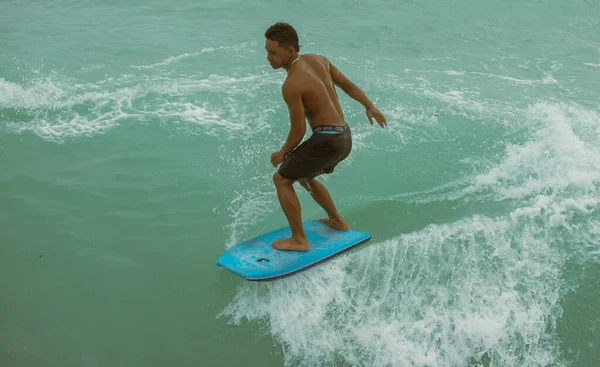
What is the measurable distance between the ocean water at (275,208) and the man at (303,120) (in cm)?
78

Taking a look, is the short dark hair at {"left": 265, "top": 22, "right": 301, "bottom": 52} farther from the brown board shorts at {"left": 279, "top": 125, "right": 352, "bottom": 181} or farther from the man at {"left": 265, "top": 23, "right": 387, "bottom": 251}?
the brown board shorts at {"left": 279, "top": 125, "right": 352, "bottom": 181}

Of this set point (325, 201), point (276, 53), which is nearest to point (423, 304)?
point (325, 201)

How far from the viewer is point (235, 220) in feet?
20.3

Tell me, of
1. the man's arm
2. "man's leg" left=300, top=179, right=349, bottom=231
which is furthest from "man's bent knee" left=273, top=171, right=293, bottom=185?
the man's arm

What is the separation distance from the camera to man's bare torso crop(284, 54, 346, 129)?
4.34m

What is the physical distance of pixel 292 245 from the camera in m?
5.07

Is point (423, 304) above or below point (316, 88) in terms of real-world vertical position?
below

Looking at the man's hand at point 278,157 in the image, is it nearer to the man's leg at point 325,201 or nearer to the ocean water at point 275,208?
the man's leg at point 325,201

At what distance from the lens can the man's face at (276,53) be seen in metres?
4.29

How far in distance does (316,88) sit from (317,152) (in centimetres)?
53

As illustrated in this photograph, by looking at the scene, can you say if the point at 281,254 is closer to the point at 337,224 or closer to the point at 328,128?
the point at 337,224

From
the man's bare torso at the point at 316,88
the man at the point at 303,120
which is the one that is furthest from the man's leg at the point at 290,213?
the man's bare torso at the point at 316,88

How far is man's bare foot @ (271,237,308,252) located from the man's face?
5.09 feet

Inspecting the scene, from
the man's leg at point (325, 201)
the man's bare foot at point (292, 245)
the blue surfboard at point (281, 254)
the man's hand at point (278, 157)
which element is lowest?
the blue surfboard at point (281, 254)
